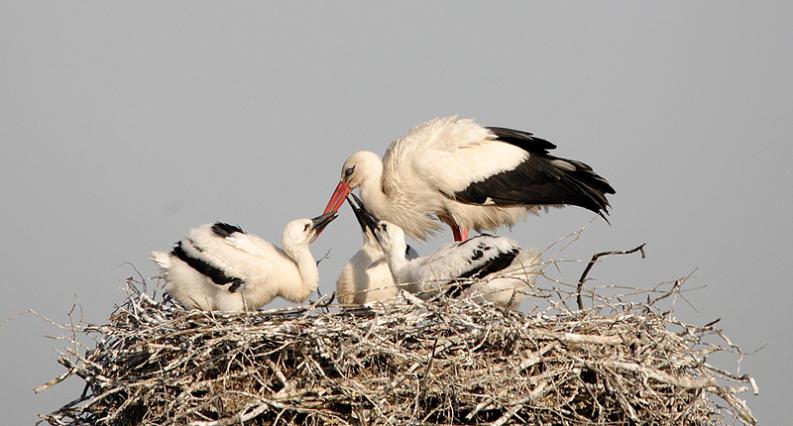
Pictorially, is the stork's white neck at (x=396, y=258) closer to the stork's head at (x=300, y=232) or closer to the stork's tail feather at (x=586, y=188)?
the stork's head at (x=300, y=232)

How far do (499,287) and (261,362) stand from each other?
1506mm

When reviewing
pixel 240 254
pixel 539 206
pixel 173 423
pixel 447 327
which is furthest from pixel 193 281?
pixel 539 206

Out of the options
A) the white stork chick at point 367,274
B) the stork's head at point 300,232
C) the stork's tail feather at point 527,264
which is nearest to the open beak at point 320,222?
the stork's head at point 300,232

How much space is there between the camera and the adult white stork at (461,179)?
842 centimetres

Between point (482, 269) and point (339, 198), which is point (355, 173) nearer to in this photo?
point (339, 198)

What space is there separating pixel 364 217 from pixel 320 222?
0.57 m

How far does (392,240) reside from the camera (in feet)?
24.8

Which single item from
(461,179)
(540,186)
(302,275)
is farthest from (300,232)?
(540,186)

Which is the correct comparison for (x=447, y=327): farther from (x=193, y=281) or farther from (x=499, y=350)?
(x=193, y=281)

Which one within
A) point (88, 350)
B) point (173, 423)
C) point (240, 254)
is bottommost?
point (173, 423)

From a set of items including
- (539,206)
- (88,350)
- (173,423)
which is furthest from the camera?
(539,206)

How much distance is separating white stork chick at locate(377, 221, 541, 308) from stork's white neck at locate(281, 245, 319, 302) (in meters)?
0.63

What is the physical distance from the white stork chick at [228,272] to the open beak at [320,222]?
35cm

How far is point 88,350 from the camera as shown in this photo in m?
6.67
